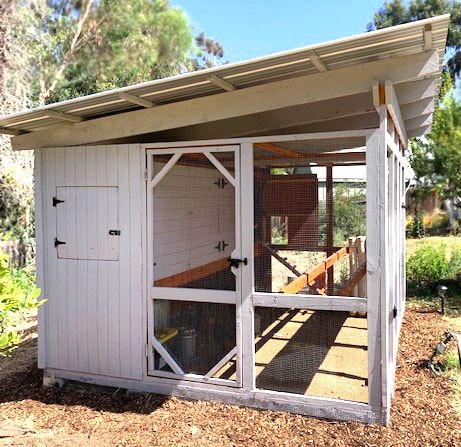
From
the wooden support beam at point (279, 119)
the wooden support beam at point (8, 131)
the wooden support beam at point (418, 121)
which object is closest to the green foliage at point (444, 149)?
the wooden support beam at point (418, 121)

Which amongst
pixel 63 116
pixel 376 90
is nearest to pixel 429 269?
pixel 376 90

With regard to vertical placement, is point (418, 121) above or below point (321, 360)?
above

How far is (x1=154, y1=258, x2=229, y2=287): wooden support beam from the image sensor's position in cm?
405

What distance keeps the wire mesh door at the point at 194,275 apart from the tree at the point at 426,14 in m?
26.5

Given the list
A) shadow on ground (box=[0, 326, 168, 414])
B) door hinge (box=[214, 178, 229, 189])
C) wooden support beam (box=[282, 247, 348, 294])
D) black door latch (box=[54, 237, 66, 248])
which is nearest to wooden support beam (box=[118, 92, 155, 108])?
door hinge (box=[214, 178, 229, 189])

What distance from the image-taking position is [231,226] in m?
4.00

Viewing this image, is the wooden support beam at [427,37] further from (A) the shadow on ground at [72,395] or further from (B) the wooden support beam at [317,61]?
(A) the shadow on ground at [72,395]

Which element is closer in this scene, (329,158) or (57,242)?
(329,158)

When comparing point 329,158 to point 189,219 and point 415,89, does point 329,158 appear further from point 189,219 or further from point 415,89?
point 189,219

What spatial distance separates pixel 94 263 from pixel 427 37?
→ 298cm

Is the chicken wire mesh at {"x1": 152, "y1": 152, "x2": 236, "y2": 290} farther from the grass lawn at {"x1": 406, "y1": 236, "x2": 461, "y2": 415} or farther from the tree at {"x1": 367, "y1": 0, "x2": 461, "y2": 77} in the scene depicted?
the tree at {"x1": 367, "y1": 0, "x2": 461, "y2": 77}

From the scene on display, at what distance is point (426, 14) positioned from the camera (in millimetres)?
27250

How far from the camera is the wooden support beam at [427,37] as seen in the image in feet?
9.12

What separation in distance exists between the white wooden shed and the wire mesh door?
15 millimetres
